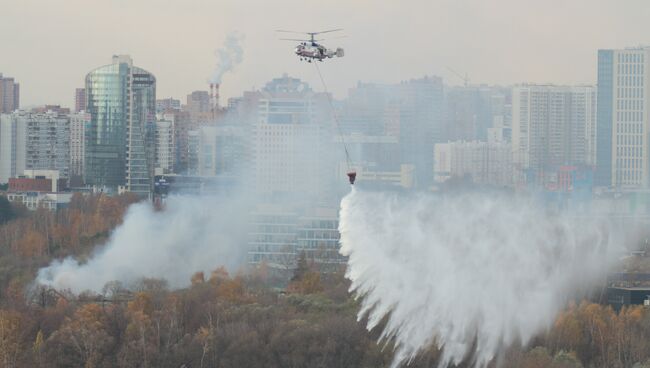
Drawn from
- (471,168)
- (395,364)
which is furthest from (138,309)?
(471,168)

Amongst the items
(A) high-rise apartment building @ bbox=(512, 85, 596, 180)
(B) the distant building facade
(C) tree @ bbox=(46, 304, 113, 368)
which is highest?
(A) high-rise apartment building @ bbox=(512, 85, 596, 180)

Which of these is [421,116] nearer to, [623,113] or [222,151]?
[623,113]

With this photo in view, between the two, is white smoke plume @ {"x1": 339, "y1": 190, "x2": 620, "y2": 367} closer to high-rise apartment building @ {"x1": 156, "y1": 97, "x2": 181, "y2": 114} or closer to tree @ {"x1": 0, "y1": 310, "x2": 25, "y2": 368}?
tree @ {"x1": 0, "y1": 310, "x2": 25, "y2": 368}

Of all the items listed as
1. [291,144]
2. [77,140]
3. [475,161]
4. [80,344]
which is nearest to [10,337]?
[80,344]

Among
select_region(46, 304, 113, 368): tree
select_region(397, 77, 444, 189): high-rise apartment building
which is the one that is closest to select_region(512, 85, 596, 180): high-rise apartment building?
select_region(397, 77, 444, 189): high-rise apartment building

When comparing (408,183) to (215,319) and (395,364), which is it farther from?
(395,364)

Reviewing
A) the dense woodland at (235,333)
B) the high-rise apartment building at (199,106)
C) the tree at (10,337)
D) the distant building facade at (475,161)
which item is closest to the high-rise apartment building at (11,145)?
the high-rise apartment building at (199,106)

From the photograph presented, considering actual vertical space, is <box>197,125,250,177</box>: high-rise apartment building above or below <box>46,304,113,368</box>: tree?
above
